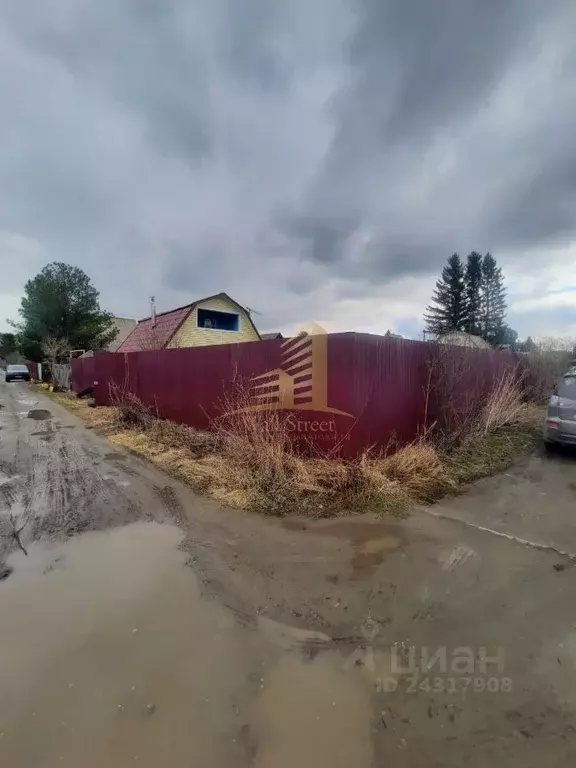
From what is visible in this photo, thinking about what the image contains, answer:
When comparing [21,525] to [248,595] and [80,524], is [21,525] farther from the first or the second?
[248,595]

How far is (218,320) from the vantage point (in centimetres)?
2170

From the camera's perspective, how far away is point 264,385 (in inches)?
236

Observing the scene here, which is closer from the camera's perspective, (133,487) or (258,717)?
(258,717)

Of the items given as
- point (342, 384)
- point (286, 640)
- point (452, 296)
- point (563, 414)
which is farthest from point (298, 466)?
point (452, 296)

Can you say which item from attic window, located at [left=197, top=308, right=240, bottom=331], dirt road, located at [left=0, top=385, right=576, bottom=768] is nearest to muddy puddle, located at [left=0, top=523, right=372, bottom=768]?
dirt road, located at [left=0, top=385, right=576, bottom=768]

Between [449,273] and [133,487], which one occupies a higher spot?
[449,273]

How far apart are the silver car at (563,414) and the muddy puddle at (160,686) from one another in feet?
19.6

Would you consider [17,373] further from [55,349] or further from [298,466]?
[298,466]

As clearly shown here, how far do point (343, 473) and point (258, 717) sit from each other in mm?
2979

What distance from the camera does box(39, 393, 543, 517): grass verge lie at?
4301 millimetres

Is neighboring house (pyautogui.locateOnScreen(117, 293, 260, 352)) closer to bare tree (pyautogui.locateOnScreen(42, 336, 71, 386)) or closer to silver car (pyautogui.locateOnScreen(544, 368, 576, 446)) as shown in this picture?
bare tree (pyautogui.locateOnScreen(42, 336, 71, 386))

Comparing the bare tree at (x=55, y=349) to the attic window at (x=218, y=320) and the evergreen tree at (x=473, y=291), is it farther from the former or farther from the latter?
the evergreen tree at (x=473, y=291)

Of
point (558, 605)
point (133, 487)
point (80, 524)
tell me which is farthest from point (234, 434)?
point (558, 605)

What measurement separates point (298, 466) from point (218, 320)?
59.6 feet
